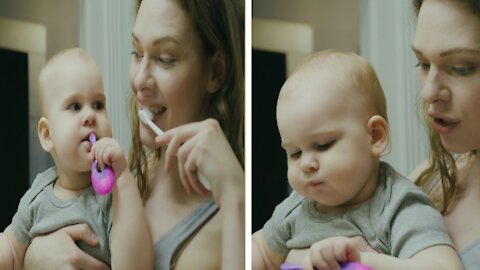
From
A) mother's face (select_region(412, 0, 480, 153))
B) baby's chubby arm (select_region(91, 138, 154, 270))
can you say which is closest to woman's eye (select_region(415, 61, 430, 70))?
mother's face (select_region(412, 0, 480, 153))

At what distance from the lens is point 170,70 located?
1.43 meters

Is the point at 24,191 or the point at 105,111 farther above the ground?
the point at 105,111

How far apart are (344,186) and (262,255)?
225 mm

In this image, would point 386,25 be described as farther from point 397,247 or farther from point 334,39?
point 397,247

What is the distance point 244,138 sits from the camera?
143cm

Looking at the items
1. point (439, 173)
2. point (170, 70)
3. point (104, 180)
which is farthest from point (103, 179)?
point (439, 173)

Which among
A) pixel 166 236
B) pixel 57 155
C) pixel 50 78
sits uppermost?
pixel 50 78

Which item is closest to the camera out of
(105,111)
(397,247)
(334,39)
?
(397,247)

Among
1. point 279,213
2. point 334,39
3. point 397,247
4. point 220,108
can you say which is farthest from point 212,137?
point 397,247

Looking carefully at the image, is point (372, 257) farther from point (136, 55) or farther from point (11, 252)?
point (11, 252)

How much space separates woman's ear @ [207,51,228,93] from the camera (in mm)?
1417

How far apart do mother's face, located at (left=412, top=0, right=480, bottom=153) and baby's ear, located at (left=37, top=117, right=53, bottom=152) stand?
29.0 inches

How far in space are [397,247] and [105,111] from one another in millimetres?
619

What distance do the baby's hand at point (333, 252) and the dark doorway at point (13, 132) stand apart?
0.63 meters
